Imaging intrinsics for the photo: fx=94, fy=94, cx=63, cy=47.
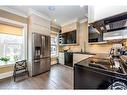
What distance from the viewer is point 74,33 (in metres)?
5.39

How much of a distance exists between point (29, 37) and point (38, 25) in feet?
2.26

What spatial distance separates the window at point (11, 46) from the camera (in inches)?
146

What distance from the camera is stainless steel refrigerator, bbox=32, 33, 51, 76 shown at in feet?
13.0

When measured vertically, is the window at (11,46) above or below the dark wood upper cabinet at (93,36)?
below

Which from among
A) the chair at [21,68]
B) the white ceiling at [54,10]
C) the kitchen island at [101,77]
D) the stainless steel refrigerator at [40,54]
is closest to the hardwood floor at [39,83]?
the chair at [21,68]

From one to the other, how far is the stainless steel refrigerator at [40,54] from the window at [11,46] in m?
0.76

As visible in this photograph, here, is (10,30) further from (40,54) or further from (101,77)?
(101,77)

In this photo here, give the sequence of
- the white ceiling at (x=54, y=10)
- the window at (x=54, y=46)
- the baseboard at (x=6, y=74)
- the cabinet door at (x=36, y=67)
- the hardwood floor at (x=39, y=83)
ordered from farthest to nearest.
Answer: the window at (x=54, y=46) < the cabinet door at (x=36, y=67) < the white ceiling at (x=54, y=10) < the baseboard at (x=6, y=74) < the hardwood floor at (x=39, y=83)

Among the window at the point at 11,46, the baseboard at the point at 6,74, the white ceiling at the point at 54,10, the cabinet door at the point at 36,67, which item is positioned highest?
the white ceiling at the point at 54,10

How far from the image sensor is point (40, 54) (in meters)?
4.26

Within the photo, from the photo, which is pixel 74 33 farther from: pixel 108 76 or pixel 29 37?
pixel 108 76

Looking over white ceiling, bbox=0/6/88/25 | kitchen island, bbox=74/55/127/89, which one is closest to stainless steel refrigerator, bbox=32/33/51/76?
white ceiling, bbox=0/6/88/25

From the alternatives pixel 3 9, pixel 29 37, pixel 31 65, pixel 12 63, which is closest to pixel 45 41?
pixel 29 37

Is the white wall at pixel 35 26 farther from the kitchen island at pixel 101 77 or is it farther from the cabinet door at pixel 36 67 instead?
the kitchen island at pixel 101 77
